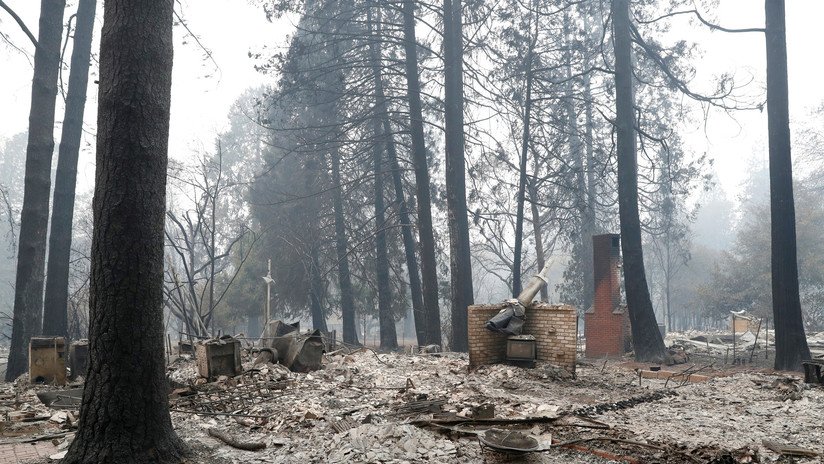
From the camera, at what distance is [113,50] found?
5.25 m

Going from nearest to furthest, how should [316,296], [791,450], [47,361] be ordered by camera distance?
[791,450]
[47,361]
[316,296]

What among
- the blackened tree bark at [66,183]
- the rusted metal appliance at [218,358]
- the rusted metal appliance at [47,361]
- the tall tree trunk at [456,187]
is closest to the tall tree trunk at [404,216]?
the tall tree trunk at [456,187]

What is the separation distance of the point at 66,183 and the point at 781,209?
1496cm

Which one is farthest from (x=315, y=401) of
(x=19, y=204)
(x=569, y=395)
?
Result: (x=19, y=204)

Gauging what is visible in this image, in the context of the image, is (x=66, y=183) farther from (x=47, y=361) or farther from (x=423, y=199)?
(x=423, y=199)

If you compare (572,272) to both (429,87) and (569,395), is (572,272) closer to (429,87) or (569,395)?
(429,87)

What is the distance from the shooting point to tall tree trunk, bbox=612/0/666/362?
15.6 m

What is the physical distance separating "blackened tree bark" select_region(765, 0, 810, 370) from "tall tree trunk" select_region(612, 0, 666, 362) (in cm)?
301

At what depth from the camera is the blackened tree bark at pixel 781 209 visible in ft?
42.2

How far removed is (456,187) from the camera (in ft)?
57.0

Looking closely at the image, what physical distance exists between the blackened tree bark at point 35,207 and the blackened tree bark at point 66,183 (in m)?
0.41

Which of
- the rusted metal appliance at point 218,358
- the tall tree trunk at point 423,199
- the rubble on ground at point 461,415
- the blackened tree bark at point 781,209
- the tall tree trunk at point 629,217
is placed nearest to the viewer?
the rubble on ground at point 461,415

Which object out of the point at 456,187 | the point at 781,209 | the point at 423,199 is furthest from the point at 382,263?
the point at 781,209

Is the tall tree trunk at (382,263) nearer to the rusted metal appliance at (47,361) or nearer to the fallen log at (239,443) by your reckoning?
the rusted metal appliance at (47,361)
